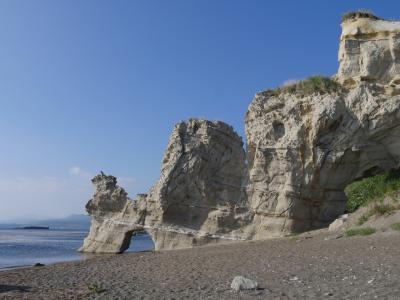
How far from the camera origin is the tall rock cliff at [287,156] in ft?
76.5

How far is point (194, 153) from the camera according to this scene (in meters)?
29.2

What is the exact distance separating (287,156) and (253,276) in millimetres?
13686

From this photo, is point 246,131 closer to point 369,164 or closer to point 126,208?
point 369,164

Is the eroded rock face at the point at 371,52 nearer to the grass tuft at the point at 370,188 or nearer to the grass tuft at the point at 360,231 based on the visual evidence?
the grass tuft at the point at 370,188

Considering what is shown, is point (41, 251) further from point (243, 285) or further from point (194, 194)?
point (243, 285)

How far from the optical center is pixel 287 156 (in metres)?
24.5

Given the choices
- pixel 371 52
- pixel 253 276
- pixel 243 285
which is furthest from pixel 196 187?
pixel 243 285

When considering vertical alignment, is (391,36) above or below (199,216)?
above

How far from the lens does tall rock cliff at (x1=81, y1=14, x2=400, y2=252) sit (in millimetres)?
23328

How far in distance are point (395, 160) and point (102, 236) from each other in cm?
1960

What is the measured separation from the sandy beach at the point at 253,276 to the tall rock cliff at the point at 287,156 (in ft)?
23.1

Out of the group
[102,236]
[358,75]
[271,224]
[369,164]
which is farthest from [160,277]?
[102,236]

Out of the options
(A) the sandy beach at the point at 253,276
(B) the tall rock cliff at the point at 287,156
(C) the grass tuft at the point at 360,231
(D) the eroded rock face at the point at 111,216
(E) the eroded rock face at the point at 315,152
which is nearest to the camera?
(A) the sandy beach at the point at 253,276

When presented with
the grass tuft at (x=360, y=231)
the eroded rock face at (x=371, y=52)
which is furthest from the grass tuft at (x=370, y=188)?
the eroded rock face at (x=371, y=52)
